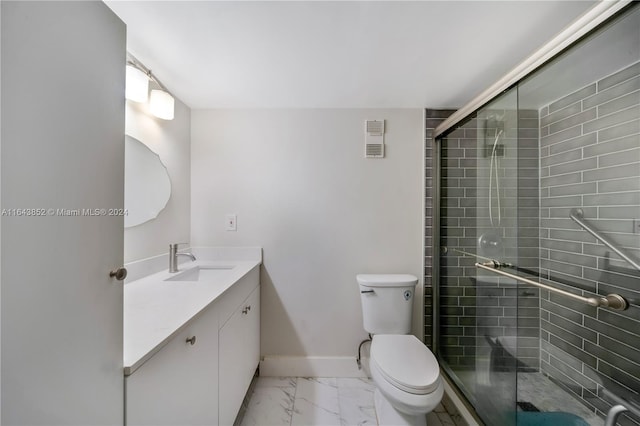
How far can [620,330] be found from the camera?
1.19 meters

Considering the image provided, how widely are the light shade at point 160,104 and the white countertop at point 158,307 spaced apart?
3.22 feet

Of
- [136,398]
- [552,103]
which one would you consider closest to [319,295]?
[136,398]

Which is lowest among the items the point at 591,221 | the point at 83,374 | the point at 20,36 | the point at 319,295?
the point at 319,295

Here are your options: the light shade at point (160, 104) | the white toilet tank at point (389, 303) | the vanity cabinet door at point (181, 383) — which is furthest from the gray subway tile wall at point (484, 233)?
the light shade at point (160, 104)

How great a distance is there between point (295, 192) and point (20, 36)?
5.22ft

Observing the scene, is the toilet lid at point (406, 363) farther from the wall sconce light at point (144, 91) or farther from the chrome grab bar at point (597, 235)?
the wall sconce light at point (144, 91)

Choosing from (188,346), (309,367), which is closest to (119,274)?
(188,346)

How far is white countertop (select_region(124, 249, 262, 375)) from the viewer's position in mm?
718

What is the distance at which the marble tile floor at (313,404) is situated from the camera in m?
1.53

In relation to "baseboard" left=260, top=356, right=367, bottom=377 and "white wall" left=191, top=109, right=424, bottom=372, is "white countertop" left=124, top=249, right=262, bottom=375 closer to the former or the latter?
"white wall" left=191, top=109, right=424, bottom=372

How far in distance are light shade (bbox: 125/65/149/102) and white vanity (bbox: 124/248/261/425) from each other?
1.00 meters

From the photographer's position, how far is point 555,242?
4.42ft

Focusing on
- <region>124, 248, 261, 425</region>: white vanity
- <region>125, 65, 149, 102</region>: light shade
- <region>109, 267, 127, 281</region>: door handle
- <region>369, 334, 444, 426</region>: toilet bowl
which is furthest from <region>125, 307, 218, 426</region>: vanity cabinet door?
<region>125, 65, 149, 102</region>: light shade

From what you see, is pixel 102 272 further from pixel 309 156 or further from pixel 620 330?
pixel 620 330
